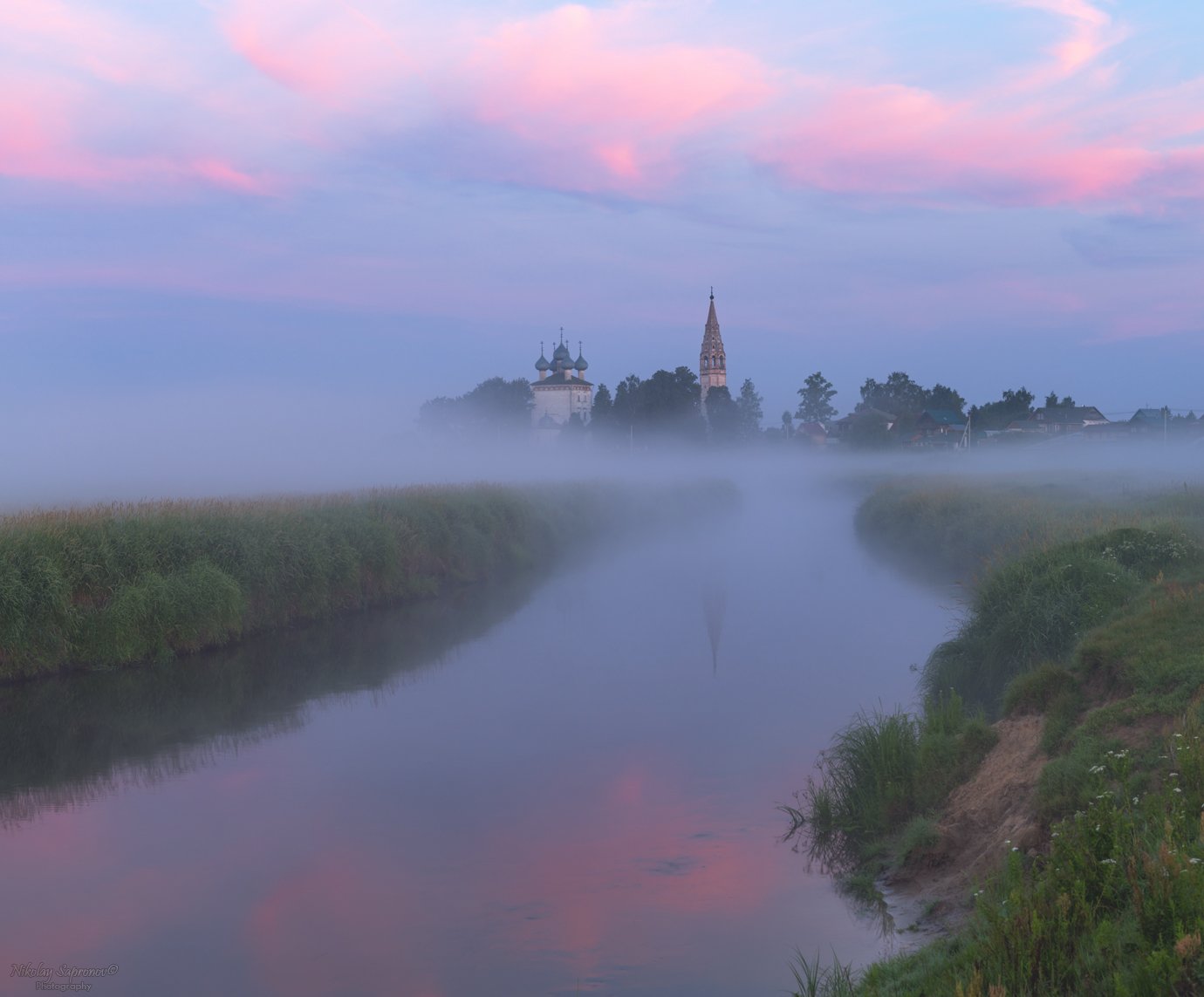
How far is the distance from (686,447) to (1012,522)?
279 ft

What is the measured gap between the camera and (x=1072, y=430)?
120 m

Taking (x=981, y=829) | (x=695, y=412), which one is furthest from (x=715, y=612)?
(x=695, y=412)

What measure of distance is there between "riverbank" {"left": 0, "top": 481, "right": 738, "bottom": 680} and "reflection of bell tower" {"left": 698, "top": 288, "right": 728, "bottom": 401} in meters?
123

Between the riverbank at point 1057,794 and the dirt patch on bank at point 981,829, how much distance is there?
0.07ft

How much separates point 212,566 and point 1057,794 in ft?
53.3

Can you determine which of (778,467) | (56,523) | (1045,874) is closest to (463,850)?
(1045,874)

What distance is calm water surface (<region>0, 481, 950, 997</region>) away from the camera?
9055 millimetres

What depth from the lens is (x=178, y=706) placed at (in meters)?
17.2

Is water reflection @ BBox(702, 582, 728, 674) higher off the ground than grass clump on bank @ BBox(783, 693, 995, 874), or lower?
lower
